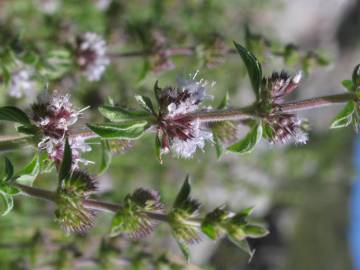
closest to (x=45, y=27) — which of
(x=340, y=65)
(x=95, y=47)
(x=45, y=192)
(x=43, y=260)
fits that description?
(x=95, y=47)

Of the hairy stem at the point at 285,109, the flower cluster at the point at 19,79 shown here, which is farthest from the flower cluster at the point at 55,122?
the flower cluster at the point at 19,79

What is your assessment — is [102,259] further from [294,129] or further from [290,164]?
[290,164]

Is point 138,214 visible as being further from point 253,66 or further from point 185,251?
point 253,66

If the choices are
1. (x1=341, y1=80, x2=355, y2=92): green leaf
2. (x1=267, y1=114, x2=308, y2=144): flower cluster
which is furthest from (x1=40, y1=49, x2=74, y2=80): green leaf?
(x1=341, y1=80, x2=355, y2=92): green leaf

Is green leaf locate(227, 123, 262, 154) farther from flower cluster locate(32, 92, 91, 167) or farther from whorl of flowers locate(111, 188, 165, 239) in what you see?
flower cluster locate(32, 92, 91, 167)

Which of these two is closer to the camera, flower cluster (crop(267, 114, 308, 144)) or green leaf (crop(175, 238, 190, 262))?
flower cluster (crop(267, 114, 308, 144))

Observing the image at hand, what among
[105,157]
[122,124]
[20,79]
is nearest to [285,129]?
[122,124]
